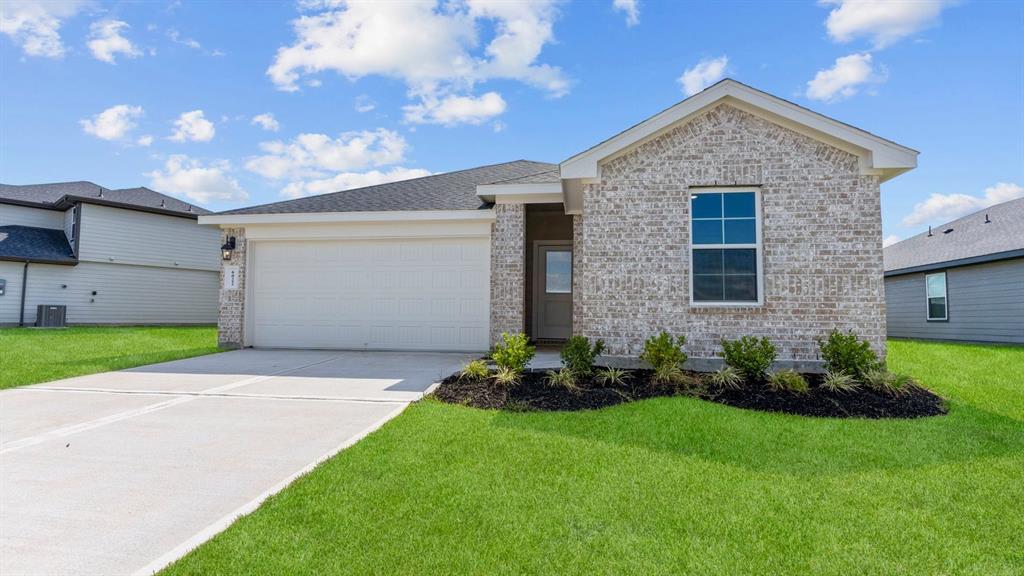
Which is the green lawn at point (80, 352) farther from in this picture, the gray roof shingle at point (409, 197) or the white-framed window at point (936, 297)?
the white-framed window at point (936, 297)

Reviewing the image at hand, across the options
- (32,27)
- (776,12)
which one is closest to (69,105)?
(32,27)

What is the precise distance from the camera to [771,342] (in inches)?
298

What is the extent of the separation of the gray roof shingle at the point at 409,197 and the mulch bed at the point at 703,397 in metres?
4.84

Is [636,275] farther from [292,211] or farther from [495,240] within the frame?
[292,211]

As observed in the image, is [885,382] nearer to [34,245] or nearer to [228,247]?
[228,247]

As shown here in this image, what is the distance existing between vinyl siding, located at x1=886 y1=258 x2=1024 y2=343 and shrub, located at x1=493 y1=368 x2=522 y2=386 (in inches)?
560

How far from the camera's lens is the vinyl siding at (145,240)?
19.2 meters

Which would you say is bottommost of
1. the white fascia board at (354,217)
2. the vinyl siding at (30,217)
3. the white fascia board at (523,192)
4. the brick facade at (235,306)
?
the brick facade at (235,306)

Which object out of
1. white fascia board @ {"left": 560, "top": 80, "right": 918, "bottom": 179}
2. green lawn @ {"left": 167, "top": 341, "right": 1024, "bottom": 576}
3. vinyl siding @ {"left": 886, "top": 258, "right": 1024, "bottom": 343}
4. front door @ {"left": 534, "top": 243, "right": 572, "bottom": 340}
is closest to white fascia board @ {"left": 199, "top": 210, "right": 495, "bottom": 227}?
white fascia board @ {"left": 560, "top": 80, "right": 918, "bottom": 179}

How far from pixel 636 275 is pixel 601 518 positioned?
5290mm

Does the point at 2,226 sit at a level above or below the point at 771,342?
above

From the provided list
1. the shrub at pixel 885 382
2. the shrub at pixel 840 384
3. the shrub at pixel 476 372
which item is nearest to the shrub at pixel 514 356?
the shrub at pixel 476 372

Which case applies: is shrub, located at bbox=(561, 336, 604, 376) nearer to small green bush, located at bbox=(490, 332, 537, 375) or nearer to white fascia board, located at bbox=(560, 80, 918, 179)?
small green bush, located at bbox=(490, 332, 537, 375)

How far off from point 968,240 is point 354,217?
1788cm
